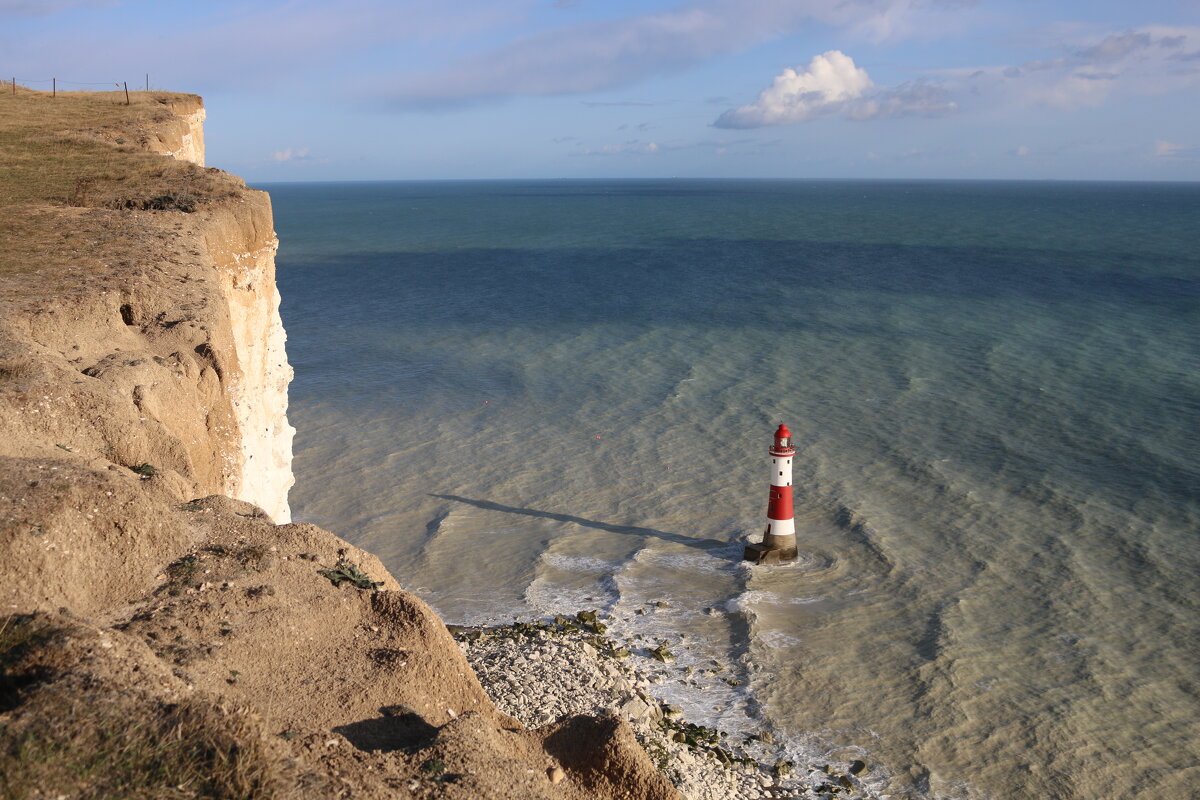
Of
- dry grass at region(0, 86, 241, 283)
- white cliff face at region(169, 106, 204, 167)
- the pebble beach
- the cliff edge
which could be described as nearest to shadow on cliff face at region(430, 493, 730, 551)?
the pebble beach

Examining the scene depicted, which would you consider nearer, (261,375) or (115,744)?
(115,744)

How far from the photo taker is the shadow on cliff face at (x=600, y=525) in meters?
14.3

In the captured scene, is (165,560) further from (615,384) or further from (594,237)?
(594,237)

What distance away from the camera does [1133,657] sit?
36.5ft

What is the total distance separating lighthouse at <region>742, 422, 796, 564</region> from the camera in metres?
12.6

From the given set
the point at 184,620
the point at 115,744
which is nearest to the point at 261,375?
the point at 184,620

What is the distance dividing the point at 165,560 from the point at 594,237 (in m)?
65.7

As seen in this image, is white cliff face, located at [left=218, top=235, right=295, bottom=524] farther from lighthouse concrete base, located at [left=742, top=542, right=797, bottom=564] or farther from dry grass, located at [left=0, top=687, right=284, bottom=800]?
lighthouse concrete base, located at [left=742, top=542, right=797, bottom=564]

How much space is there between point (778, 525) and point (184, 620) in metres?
9.60

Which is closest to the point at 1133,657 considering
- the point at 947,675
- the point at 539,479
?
the point at 947,675

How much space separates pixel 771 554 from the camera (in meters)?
13.3

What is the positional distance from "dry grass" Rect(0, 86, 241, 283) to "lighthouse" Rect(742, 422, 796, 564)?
317 inches

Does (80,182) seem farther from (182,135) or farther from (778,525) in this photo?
(778,525)

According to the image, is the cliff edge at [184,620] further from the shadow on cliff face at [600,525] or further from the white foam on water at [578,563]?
the shadow on cliff face at [600,525]
